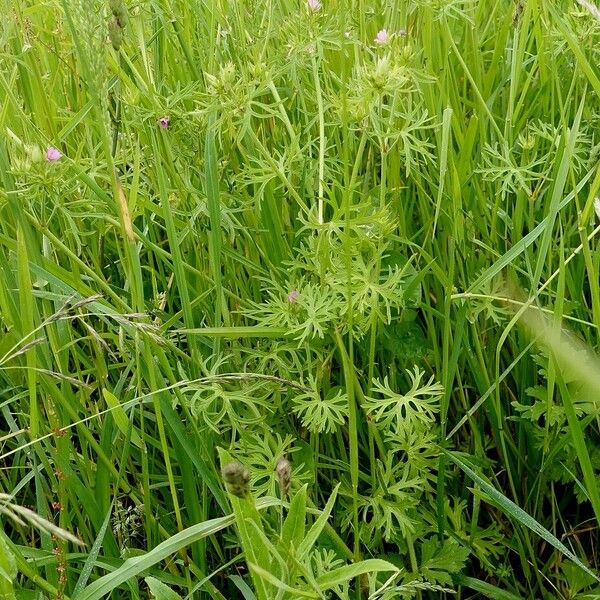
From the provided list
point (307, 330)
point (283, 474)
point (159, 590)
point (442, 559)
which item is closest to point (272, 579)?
point (283, 474)

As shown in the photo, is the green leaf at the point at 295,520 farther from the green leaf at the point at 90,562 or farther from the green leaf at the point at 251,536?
the green leaf at the point at 90,562

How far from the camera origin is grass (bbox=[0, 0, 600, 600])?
51.4 inches

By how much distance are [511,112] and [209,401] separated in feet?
2.58

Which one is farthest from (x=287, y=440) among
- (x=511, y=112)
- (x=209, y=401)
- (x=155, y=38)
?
(x=155, y=38)

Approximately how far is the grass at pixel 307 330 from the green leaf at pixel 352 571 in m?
0.09

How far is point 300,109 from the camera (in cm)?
165

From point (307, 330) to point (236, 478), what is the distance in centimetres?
48

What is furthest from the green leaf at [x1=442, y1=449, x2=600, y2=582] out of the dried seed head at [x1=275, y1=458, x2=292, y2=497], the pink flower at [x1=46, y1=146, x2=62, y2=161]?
the pink flower at [x1=46, y1=146, x2=62, y2=161]

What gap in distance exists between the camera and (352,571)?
97cm

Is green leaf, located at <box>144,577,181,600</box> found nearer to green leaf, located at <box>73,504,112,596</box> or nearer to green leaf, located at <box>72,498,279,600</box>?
green leaf, located at <box>72,498,279,600</box>

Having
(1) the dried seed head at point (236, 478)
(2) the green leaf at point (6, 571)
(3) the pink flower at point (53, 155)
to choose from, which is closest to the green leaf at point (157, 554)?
(2) the green leaf at point (6, 571)

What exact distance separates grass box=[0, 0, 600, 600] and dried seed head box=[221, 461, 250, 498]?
30cm

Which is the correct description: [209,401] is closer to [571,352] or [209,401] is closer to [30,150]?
[30,150]

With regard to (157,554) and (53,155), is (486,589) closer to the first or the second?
(157,554)
